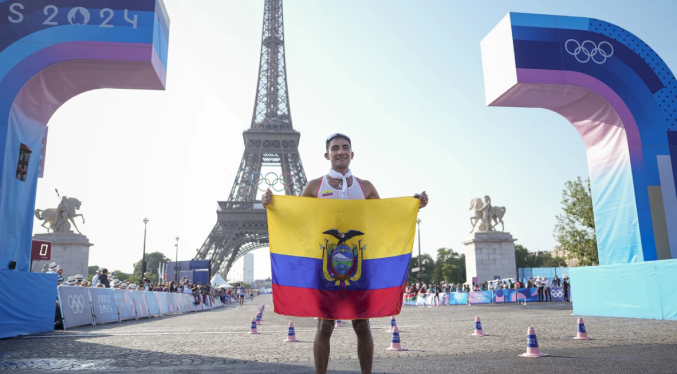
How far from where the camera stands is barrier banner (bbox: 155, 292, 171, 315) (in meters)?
20.8

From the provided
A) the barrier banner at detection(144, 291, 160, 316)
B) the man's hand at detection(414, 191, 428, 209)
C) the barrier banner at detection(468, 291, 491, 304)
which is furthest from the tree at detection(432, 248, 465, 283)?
the man's hand at detection(414, 191, 428, 209)

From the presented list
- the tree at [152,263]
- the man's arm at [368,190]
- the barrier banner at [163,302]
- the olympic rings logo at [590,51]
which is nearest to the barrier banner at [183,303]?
the barrier banner at [163,302]

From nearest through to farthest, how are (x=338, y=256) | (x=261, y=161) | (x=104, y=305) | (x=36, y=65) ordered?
(x=338, y=256)
(x=36, y=65)
(x=104, y=305)
(x=261, y=161)

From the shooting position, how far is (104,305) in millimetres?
14781

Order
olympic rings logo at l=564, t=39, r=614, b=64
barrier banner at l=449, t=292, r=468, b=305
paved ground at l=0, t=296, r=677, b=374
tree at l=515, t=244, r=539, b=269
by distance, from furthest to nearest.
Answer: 1. tree at l=515, t=244, r=539, b=269
2. barrier banner at l=449, t=292, r=468, b=305
3. olympic rings logo at l=564, t=39, r=614, b=64
4. paved ground at l=0, t=296, r=677, b=374

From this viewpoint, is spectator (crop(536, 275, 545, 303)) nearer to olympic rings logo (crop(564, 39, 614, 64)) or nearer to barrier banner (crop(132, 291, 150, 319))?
olympic rings logo (crop(564, 39, 614, 64))

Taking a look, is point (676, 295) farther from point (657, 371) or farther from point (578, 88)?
point (657, 371)

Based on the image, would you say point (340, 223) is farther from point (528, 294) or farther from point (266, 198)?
point (528, 294)

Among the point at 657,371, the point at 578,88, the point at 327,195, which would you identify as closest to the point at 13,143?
the point at 327,195

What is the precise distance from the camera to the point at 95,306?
14180 millimetres

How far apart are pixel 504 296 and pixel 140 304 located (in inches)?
762

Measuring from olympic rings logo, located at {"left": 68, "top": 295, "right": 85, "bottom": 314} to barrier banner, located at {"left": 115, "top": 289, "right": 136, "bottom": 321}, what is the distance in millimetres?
2312

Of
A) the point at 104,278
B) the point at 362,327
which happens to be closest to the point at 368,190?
the point at 362,327

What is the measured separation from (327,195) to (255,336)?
6467mm
